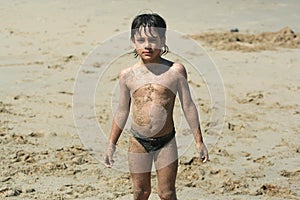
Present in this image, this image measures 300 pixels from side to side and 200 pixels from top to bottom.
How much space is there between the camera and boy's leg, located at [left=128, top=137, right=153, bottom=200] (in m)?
3.62

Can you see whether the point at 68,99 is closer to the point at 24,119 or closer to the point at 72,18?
the point at 24,119

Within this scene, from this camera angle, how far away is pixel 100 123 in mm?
6035

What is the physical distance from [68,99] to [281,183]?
278 cm

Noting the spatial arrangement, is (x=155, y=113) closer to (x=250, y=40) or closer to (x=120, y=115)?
(x=120, y=115)

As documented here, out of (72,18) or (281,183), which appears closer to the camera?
(281,183)

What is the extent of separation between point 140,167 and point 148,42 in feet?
2.37

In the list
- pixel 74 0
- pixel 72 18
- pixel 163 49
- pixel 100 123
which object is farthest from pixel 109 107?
pixel 74 0

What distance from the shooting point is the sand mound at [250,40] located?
9.13 metres

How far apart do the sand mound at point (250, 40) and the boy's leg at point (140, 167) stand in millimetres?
5561

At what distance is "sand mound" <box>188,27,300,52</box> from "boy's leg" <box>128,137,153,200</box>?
5.56m

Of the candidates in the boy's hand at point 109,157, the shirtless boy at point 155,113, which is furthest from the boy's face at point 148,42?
the boy's hand at point 109,157

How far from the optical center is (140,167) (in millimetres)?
3625

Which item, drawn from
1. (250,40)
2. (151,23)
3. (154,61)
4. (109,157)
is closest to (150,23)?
(151,23)

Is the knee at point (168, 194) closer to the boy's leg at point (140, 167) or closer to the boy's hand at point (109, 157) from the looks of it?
the boy's leg at point (140, 167)
